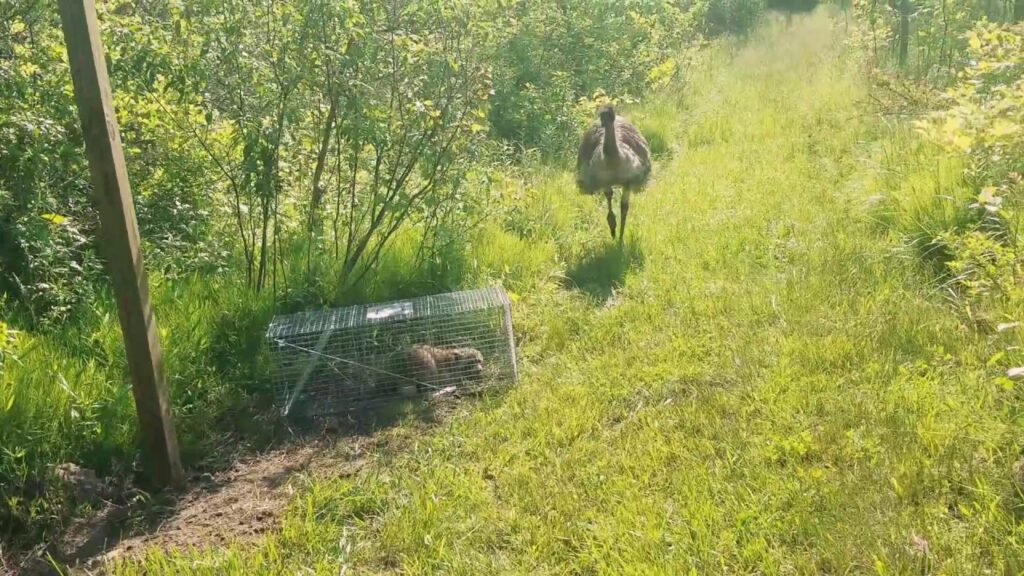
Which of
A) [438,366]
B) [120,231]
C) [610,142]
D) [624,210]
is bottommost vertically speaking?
[438,366]

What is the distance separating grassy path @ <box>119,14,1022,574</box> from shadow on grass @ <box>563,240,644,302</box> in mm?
26

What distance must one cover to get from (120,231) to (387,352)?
1.79 metres

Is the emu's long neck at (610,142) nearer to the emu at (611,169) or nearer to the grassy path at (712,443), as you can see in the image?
the emu at (611,169)

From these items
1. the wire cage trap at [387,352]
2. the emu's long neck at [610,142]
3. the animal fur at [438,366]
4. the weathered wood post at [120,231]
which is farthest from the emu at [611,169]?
the weathered wood post at [120,231]

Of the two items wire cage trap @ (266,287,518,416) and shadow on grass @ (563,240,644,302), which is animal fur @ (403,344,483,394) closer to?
wire cage trap @ (266,287,518,416)

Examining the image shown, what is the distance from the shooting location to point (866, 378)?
12.8 feet

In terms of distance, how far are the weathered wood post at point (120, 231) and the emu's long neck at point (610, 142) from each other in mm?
4448

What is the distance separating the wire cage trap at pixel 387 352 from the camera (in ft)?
14.7

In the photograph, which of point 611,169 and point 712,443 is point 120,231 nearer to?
point 712,443

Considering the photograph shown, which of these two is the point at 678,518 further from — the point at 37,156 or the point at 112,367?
the point at 37,156

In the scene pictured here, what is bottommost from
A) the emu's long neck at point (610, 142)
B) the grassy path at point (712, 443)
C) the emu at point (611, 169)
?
the grassy path at point (712, 443)

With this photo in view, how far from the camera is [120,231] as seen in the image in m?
3.27

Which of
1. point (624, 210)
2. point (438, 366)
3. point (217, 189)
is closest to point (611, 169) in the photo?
point (624, 210)

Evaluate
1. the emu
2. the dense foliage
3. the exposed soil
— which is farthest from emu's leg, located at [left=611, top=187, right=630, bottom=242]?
the exposed soil
